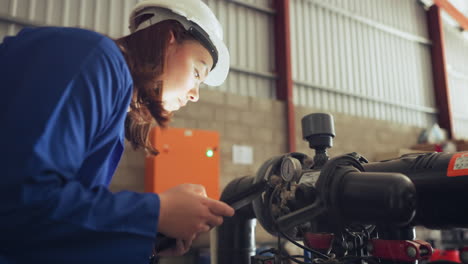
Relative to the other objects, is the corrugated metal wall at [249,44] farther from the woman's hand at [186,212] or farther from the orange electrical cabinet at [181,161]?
the woman's hand at [186,212]

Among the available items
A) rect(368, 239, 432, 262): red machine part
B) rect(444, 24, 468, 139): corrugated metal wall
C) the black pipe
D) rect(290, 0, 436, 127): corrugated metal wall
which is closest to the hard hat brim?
the black pipe

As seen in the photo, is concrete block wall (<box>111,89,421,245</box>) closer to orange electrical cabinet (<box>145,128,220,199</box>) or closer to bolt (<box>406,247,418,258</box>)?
orange electrical cabinet (<box>145,128,220,199</box>)

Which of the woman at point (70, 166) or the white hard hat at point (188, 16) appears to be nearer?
the woman at point (70, 166)

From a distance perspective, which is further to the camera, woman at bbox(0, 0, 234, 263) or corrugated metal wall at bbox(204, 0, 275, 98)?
corrugated metal wall at bbox(204, 0, 275, 98)

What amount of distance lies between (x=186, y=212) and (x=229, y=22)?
347 centimetres

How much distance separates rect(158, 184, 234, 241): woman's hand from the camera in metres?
0.62

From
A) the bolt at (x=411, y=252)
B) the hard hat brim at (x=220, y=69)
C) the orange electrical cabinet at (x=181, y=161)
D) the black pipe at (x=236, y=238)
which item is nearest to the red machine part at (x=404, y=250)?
the bolt at (x=411, y=252)

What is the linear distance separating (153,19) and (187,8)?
3.6 inches

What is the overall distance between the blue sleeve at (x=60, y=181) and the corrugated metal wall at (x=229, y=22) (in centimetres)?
272

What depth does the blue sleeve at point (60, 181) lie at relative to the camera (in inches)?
20.4

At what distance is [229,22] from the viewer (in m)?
3.88

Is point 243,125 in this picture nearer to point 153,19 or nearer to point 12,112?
point 153,19

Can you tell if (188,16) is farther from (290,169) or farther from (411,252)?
(411,252)

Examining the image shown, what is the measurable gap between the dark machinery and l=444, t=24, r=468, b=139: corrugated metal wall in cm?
582
